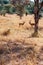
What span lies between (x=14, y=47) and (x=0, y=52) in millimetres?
1320

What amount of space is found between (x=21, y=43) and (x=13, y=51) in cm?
206

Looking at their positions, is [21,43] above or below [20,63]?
below

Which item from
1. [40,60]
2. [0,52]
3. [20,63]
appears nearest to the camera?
[20,63]

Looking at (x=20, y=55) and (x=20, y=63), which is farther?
(x=20, y=55)

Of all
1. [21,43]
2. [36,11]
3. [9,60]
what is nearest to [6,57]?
[9,60]

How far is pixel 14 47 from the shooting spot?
35.9ft

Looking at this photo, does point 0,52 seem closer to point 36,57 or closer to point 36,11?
point 36,57

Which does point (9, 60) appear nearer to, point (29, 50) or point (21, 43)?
point (29, 50)

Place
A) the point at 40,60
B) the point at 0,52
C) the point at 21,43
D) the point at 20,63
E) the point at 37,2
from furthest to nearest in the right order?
the point at 37,2 < the point at 21,43 < the point at 0,52 < the point at 40,60 < the point at 20,63

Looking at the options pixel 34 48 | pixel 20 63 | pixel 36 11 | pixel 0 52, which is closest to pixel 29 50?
pixel 34 48

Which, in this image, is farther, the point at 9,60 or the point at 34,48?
the point at 34,48

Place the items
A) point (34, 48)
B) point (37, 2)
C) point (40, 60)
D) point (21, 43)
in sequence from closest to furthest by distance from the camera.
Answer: point (40, 60) < point (34, 48) < point (21, 43) < point (37, 2)

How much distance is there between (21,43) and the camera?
1211 cm

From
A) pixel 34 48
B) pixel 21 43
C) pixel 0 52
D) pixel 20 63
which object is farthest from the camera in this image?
pixel 21 43
